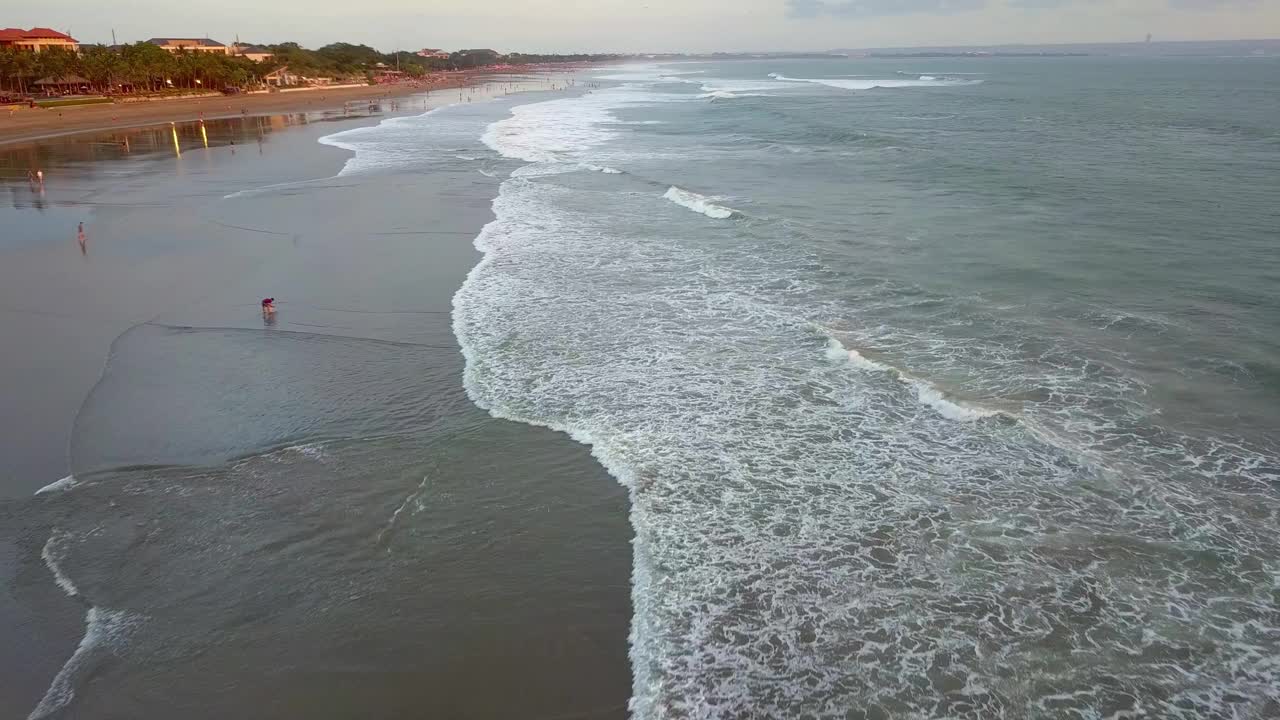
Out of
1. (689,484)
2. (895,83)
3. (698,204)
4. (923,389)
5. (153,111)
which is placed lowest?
(689,484)

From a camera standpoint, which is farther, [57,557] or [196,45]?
[196,45]

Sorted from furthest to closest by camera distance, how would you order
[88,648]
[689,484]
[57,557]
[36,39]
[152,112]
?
[36,39]
[152,112]
[689,484]
[57,557]
[88,648]

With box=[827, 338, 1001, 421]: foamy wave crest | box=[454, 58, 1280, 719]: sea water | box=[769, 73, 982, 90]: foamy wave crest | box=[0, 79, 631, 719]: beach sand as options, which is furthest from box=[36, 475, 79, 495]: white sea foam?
box=[769, 73, 982, 90]: foamy wave crest

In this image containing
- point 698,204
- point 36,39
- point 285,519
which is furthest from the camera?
point 36,39

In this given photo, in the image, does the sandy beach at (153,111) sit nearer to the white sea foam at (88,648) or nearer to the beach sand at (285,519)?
the beach sand at (285,519)

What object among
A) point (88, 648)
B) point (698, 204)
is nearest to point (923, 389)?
point (88, 648)

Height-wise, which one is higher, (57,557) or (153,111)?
(153,111)

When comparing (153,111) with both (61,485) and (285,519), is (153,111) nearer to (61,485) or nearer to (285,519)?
(61,485)

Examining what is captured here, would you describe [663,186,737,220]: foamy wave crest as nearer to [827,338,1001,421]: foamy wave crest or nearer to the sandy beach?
[827,338,1001,421]: foamy wave crest
